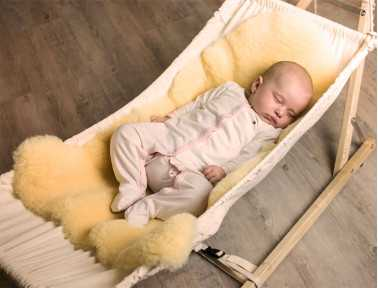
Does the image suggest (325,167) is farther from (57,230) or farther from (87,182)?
(57,230)

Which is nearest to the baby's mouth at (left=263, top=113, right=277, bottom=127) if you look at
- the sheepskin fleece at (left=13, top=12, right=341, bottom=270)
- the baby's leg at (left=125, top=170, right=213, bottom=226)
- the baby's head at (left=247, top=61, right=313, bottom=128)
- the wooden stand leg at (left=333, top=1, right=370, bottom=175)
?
the baby's head at (left=247, top=61, right=313, bottom=128)

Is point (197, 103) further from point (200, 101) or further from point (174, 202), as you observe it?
point (174, 202)

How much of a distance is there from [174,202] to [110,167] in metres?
0.29

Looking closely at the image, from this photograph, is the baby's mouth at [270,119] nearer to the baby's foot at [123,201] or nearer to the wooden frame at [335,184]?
the wooden frame at [335,184]

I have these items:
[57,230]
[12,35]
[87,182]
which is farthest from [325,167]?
[12,35]

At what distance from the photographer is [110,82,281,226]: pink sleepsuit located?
1144mm

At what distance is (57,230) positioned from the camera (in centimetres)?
107

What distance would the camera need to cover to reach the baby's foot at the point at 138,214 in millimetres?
1122

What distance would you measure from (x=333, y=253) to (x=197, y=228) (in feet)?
2.22

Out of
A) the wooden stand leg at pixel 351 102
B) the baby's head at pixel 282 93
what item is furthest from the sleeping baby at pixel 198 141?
the wooden stand leg at pixel 351 102

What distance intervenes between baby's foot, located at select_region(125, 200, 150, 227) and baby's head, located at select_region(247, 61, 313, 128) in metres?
0.53

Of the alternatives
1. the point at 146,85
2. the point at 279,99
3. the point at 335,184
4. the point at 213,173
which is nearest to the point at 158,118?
the point at 213,173

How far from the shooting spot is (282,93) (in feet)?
4.37

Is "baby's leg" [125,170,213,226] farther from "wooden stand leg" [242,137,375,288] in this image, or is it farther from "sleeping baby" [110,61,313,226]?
"wooden stand leg" [242,137,375,288]
